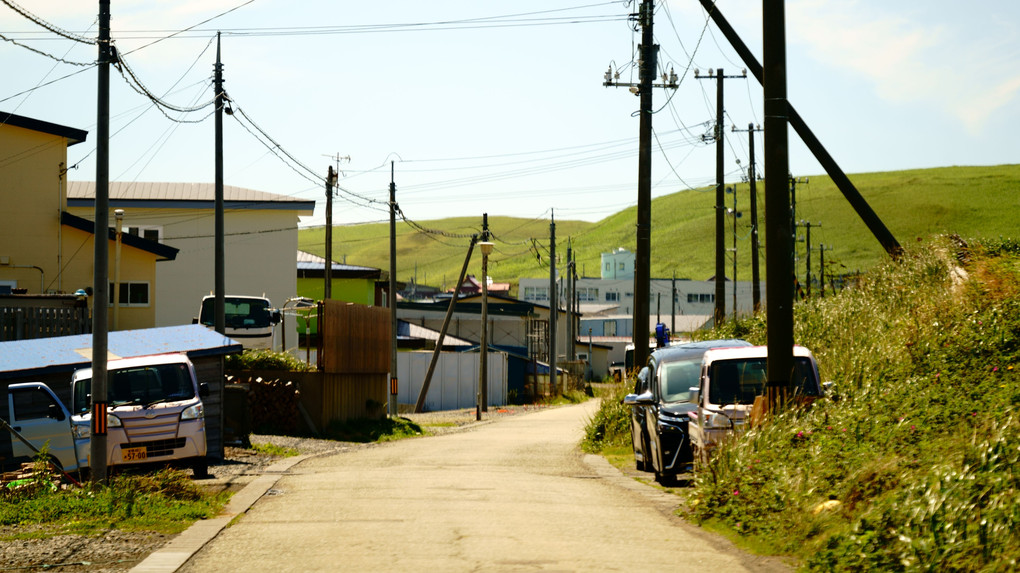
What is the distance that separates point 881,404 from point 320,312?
18376mm

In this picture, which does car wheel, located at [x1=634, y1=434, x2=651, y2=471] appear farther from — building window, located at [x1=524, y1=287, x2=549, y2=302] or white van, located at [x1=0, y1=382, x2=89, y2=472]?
building window, located at [x1=524, y1=287, x2=549, y2=302]

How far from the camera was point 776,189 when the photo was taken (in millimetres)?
12812

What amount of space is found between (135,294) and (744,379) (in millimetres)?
29844

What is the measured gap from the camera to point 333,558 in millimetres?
8320

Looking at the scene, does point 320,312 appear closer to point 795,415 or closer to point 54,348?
point 54,348

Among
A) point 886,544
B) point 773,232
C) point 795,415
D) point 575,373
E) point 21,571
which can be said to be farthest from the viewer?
point 575,373

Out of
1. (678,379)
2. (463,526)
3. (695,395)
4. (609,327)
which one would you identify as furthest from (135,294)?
(609,327)

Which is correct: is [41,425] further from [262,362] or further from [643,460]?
[262,362]

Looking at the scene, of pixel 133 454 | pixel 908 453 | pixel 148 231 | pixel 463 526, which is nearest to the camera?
pixel 908 453

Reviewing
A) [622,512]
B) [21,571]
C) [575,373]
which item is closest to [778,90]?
[622,512]

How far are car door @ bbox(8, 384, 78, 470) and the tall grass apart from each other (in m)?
10.0

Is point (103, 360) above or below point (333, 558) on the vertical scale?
above

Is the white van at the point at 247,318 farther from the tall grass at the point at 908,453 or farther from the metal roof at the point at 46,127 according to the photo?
the tall grass at the point at 908,453

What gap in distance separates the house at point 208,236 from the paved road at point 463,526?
34.0 meters
